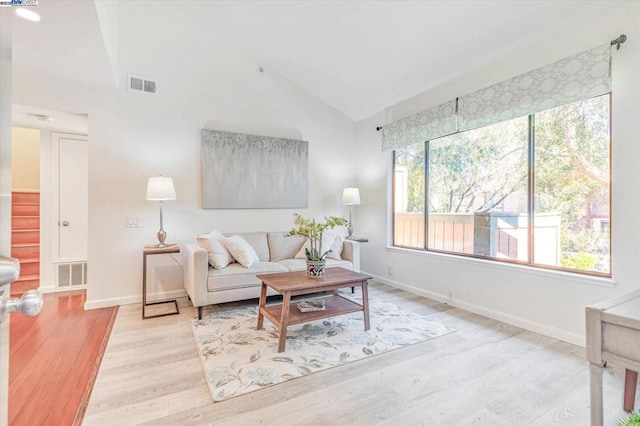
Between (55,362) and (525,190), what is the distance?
169 inches

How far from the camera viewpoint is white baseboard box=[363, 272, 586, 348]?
265 cm

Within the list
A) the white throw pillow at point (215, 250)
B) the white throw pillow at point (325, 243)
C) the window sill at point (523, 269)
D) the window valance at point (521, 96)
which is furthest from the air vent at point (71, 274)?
the window valance at point (521, 96)

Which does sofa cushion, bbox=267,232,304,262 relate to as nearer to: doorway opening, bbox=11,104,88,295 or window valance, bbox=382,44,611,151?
window valance, bbox=382,44,611,151

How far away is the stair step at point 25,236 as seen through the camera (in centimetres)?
432

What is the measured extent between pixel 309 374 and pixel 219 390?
0.59 meters

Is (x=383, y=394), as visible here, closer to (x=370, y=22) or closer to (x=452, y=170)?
(x=452, y=170)

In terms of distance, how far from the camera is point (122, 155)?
3664 millimetres

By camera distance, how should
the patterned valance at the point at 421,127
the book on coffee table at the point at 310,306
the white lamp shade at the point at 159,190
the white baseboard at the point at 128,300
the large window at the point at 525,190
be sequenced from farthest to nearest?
the patterned valance at the point at 421,127 < the white baseboard at the point at 128,300 < the white lamp shade at the point at 159,190 < the book on coffee table at the point at 310,306 < the large window at the point at 525,190

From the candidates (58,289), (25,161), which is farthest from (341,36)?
(25,161)

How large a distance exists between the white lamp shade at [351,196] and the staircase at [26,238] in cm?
432

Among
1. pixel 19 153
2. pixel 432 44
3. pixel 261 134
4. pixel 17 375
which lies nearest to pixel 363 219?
pixel 261 134

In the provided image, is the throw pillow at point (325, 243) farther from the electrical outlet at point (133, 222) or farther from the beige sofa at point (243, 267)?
the electrical outlet at point (133, 222)

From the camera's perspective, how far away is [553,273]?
2781 millimetres

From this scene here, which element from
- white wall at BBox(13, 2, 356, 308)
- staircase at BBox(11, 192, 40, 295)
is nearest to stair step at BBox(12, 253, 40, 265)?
staircase at BBox(11, 192, 40, 295)
